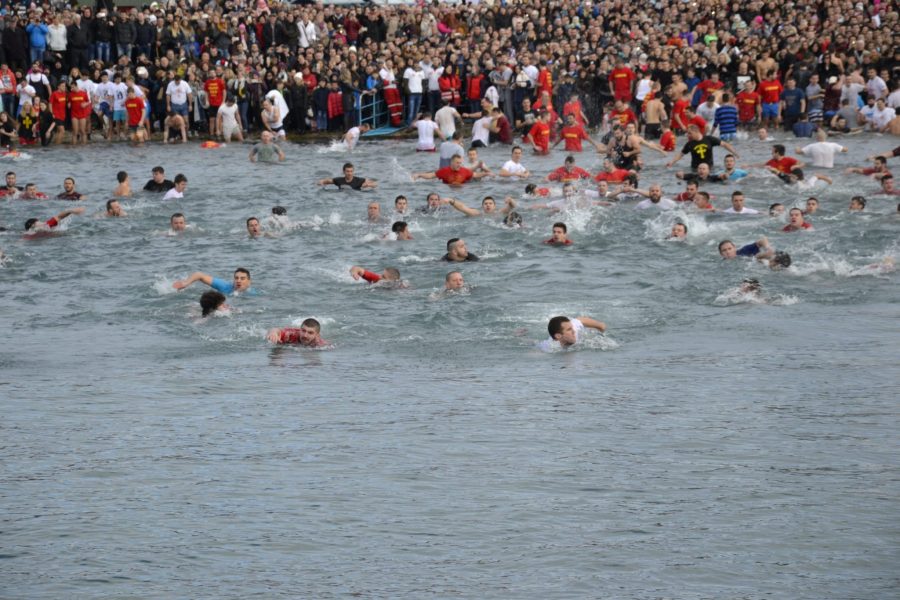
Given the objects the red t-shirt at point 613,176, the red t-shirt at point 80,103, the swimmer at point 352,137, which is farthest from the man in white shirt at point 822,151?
the red t-shirt at point 80,103

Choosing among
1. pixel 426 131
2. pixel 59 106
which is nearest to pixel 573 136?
pixel 426 131

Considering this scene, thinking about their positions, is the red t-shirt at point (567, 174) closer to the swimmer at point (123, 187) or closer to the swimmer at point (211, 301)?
the swimmer at point (123, 187)

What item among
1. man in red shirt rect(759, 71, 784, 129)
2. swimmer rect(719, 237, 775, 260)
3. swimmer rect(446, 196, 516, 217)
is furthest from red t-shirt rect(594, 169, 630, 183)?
man in red shirt rect(759, 71, 784, 129)

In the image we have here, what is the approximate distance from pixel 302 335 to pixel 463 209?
8316 mm

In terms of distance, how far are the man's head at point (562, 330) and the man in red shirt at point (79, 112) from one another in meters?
19.1

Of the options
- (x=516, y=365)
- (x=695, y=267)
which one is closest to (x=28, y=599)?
(x=516, y=365)

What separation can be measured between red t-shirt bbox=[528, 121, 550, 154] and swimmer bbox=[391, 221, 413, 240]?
8.55m

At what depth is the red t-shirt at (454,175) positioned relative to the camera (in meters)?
27.2

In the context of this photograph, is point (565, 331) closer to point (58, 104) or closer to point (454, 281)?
point (454, 281)

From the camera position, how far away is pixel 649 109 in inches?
1245

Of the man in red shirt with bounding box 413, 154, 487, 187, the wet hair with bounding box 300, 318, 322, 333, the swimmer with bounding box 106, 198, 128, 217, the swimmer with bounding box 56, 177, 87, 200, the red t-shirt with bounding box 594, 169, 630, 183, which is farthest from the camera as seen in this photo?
the man in red shirt with bounding box 413, 154, 487, 187

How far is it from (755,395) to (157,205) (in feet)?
48.7

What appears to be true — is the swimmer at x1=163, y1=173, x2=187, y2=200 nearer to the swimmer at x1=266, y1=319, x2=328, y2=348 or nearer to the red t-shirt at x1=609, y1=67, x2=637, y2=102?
the swimmer at x1=266, y1=319, x2=328, y2=348

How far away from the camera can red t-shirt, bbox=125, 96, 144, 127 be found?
105ft
